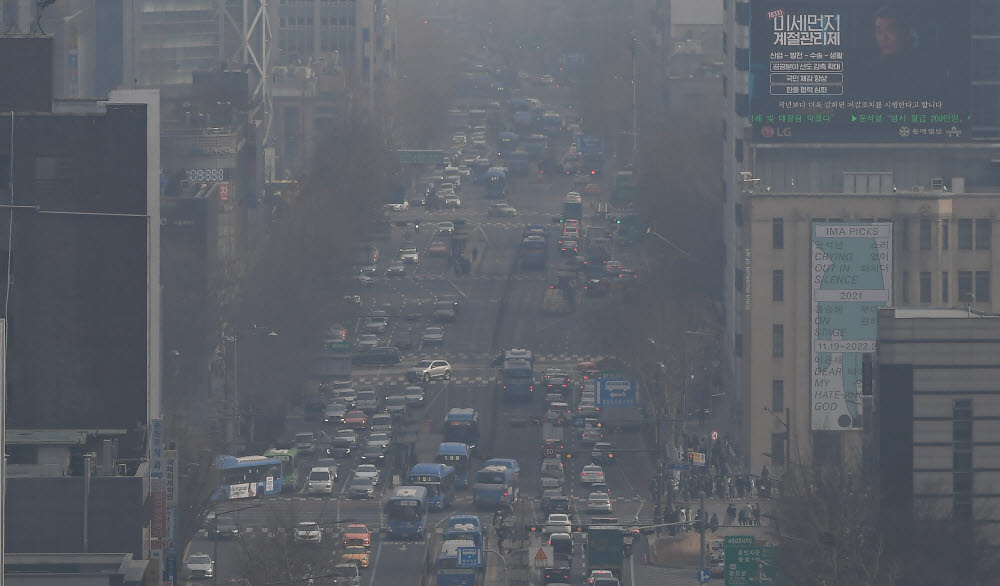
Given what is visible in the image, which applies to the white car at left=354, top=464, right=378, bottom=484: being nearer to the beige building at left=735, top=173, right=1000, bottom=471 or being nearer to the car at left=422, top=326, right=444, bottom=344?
the beige building at left=735, top=173, right=1000, bottom=471

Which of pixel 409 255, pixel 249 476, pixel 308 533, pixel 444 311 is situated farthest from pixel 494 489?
pixel 409 255

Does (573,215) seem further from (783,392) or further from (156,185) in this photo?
(156,185)

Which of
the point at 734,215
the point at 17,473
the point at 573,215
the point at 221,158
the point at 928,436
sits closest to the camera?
the point at 17,473

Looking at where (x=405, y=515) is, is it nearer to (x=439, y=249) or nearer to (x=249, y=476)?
(x=249, y=476)

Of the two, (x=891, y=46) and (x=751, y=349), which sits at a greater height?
(x=891, y=46)

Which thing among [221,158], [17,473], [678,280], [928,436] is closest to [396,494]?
[928,436]
